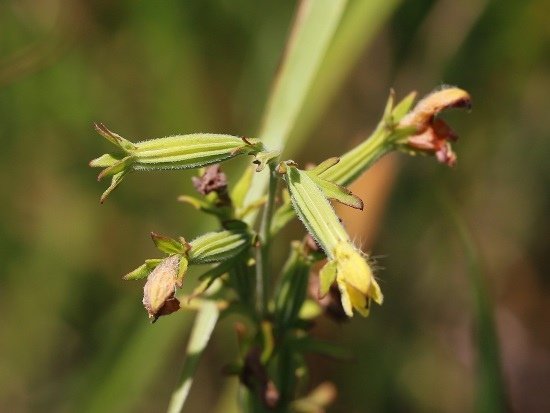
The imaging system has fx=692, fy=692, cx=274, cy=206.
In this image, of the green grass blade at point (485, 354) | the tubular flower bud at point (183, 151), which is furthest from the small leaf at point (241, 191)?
the green grass blade at point (485, 354)

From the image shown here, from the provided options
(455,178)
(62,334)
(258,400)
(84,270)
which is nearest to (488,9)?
(455,178)

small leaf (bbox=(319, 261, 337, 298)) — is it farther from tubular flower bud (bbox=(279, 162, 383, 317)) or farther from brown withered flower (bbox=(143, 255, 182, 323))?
brown withered flower (bbox=(143, 255, 182, 323))

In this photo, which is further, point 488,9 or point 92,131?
point 92,131

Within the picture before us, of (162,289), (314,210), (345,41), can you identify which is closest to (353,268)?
(314,210)

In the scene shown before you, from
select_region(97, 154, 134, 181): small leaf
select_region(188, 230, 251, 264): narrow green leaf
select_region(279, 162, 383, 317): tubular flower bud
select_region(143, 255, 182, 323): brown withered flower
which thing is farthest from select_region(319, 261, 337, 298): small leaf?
select_region(97, 154, 134, 181): small leaf

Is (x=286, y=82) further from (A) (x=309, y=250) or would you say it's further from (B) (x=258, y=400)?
(B) (x=258, y=400)

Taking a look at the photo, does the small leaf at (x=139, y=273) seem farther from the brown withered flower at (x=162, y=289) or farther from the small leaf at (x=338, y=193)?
the small leaf at (x=338, y=193)
